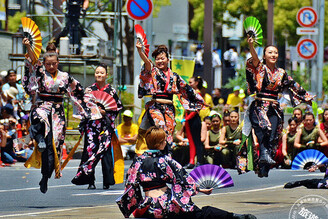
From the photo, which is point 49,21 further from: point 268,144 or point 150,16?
point 268,144

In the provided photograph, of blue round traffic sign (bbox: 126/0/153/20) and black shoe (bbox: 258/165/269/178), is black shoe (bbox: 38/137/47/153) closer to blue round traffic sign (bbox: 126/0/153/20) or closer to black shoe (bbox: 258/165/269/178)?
black shoe (bbox: 258/165/269/178)

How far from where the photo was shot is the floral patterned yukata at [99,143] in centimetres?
1352

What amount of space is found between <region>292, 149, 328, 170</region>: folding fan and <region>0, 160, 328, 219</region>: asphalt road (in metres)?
0.77

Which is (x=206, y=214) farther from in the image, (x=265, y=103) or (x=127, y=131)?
(x=127, y=131)

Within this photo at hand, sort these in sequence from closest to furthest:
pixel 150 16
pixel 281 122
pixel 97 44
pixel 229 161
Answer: pixel 281 122 < pixel 229 161 < pixel 150 16 < pixel 97 44

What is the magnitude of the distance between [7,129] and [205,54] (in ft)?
27.9

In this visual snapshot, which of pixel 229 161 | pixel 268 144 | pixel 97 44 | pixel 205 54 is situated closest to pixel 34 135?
pixel 268 144

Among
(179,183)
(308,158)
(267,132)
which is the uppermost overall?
(267,132)

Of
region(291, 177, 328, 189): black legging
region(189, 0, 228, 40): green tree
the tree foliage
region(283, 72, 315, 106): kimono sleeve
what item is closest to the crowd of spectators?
region(283, 72, 315, 106): kimono sleeve

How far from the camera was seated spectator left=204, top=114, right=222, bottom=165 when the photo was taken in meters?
18.1

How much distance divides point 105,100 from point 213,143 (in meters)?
4.94

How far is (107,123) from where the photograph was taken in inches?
542

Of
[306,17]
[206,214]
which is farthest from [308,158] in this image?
[306,17]

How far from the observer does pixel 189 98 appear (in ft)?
45.4
